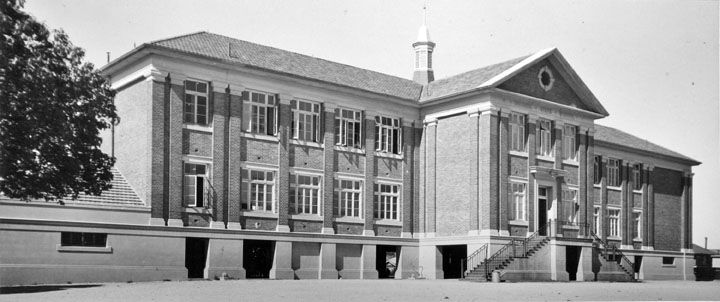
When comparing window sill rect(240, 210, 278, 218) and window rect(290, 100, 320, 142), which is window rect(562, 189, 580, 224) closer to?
window rect(290, 100, 320, 142)

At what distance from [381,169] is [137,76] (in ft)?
39.7

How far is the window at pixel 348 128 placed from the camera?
3653cm

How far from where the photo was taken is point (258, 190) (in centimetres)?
3359

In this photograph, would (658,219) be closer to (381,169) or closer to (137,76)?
(381,169)

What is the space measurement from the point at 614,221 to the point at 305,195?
2232 cm

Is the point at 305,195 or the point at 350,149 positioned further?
the point at 350,149

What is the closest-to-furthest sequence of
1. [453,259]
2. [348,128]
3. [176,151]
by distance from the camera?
[176,151] → [348,128] → [453,259]

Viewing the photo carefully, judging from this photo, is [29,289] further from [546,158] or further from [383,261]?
[546,158]

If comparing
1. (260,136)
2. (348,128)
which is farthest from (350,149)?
(260,136)

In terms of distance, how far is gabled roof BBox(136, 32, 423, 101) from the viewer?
32469 mm

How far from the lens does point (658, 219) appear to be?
52.3m

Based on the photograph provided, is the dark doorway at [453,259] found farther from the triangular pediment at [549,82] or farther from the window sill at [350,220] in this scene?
the triangular pediment at [549,82]

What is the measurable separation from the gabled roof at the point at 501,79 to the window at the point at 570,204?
4419 mm

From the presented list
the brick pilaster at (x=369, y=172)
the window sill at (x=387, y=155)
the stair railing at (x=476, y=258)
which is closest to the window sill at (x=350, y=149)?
the brick pilaster at (x=369, y=172)
